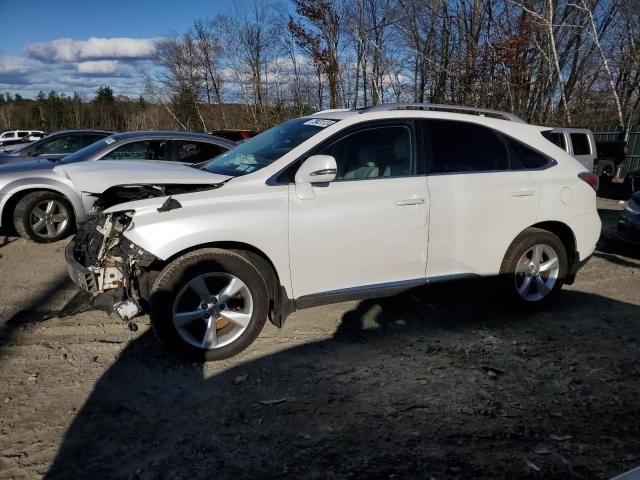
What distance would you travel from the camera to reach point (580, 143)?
11.6 m

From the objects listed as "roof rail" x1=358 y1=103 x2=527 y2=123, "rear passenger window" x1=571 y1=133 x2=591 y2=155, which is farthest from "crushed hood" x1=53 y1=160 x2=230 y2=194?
"rear passenger window" x1=571 y1=133 x2=591 y2=155

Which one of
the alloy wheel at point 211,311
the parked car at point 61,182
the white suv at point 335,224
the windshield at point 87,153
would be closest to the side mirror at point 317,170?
the white suv at point 335,224

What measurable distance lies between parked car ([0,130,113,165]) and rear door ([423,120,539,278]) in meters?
7.60

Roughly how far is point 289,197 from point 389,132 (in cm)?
106

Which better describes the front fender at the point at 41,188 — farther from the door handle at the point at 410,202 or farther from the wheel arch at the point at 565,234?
the wheel arch at the point at 565,234

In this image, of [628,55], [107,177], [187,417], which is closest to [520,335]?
[187,417]

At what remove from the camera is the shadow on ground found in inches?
96.9

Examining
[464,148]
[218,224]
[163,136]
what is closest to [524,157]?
[464,148]

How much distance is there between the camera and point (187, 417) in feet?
9.41

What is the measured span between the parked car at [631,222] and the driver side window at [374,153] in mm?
4409

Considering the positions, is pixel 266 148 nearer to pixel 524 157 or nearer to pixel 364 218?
pixel 364 218

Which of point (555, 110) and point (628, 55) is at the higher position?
point (628, 55)

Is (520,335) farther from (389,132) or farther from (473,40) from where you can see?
(473,40)

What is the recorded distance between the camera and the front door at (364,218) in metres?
3.53
